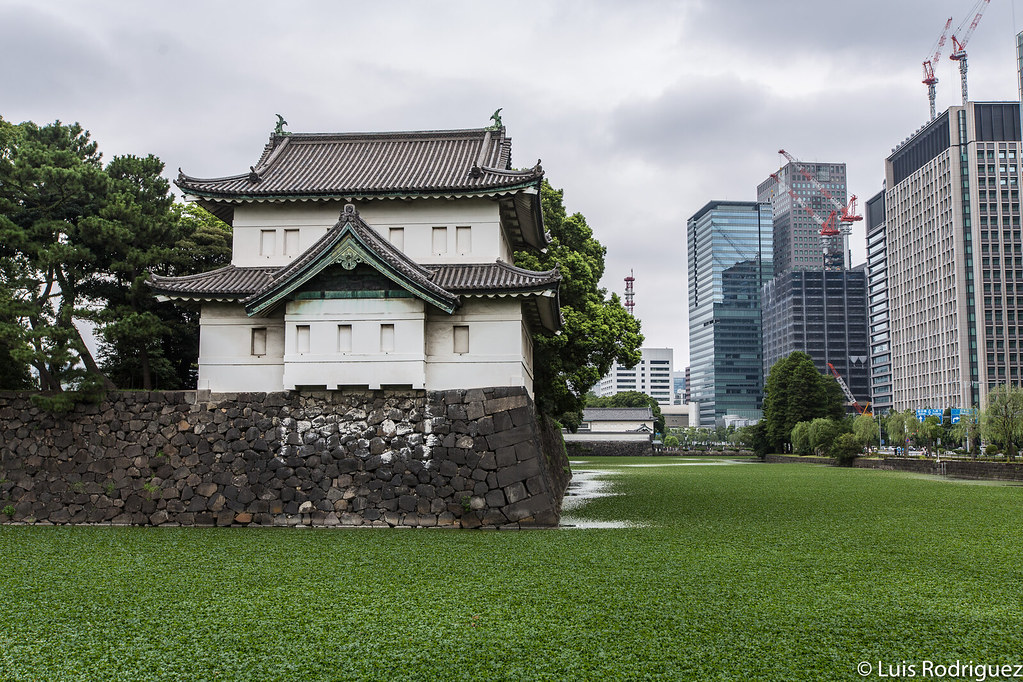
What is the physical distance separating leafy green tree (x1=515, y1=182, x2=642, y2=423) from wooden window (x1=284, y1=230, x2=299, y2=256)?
8629 mm

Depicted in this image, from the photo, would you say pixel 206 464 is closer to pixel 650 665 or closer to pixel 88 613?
pixel 88 613

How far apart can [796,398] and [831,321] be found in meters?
114

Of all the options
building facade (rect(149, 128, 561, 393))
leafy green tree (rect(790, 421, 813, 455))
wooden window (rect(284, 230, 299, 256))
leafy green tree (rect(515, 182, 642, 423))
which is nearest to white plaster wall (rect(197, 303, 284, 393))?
building facade (rect(149, 128, 561, 393))

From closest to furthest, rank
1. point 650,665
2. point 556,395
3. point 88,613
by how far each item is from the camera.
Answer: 1. point 650,665
2. point 88,613
3. point 556,395

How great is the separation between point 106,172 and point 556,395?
16.4 m

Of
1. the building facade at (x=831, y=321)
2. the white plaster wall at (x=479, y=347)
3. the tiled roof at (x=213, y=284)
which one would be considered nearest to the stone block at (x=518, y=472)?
the white plaster wall at (x=479, y=347)

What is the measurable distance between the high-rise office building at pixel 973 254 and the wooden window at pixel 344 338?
108263 mm

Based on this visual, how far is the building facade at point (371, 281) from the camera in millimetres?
18078

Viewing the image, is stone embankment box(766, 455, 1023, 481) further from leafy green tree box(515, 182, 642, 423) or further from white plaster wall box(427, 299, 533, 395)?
white plaster wall box(427, 299, 533, 395)

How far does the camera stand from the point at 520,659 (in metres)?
7.45

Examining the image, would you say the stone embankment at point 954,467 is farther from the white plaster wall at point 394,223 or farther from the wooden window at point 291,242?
the wooden window at point 291,242

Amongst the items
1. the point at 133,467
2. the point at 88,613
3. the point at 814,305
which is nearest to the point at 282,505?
the point at 133,467

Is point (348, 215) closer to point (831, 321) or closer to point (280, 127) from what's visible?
point (280, 127)

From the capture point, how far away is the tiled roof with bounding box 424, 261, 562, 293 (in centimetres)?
1797
